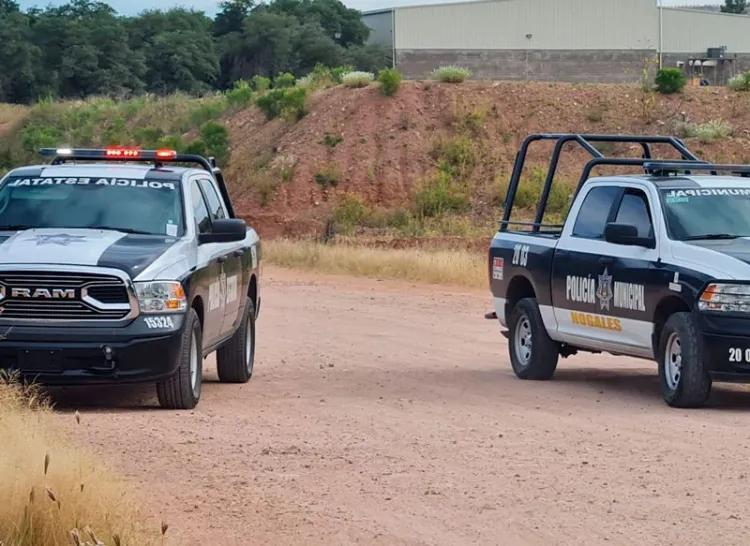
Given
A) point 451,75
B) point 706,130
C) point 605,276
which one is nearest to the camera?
point 605,276

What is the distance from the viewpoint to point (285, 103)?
49.7 m

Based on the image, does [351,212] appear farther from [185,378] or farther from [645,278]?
[185,378]

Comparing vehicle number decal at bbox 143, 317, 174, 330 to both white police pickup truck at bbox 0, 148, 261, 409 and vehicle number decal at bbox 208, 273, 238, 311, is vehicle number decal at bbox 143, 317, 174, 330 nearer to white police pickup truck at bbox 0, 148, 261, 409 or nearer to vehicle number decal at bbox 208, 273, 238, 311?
white police pickup truck at bbox 0, 148, 261, 409

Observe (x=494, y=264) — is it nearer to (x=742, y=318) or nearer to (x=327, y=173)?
(x=742, y=318)

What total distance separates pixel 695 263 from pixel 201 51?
7388 centimetres

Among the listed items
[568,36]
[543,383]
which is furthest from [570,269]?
[568,36]

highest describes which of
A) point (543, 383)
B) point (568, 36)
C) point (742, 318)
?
point (568, 36)

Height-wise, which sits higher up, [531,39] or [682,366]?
[531,39]

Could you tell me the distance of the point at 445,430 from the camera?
10.1m

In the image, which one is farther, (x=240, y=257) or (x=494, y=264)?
(x=494, y=264)

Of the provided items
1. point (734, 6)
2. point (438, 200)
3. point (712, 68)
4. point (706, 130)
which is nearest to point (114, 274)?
point (438, 200)

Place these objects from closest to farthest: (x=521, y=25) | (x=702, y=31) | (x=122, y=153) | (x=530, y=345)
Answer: (x=122, y=153), (x=530, y=345), (x=521, y=25), (x=702, y=31)

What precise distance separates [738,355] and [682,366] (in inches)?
19.2

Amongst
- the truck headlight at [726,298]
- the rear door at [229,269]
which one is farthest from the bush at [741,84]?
the truck headlight at [726,298]
